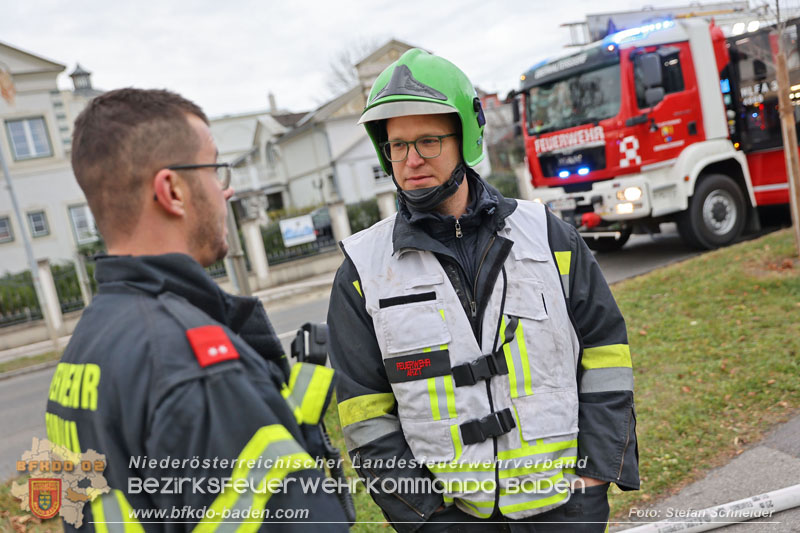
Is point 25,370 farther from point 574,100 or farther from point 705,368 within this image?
point 705,368

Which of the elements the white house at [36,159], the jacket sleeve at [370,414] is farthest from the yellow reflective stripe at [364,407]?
the white house at [36,159]

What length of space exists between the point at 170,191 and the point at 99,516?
0.66 metres

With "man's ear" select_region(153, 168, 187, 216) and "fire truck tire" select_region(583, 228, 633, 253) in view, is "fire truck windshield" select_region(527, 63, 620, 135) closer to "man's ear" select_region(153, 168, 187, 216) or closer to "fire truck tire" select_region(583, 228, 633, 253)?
"fire truck tire" select_region(583, 228, 633, 253)

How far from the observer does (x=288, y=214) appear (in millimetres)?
19016

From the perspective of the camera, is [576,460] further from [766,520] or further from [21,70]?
[21,70]

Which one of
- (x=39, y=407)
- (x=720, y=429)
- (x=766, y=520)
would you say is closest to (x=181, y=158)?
(x=766, y=520)

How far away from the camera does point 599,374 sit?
1.90 m

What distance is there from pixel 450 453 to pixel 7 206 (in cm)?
2782

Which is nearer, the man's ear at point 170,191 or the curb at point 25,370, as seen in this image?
the man's ear at point 170,191

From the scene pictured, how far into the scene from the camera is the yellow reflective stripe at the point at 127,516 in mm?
1108

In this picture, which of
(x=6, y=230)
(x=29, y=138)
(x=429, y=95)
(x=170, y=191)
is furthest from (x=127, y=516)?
(x=6, y=230)

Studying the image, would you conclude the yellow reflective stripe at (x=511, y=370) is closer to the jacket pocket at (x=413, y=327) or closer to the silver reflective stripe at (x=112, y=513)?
the jacket pocket at (x=413, y=327)

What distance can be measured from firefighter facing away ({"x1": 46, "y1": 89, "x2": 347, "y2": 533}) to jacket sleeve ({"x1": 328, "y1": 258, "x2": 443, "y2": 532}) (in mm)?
523

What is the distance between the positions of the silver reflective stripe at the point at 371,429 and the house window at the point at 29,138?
1069 inches
